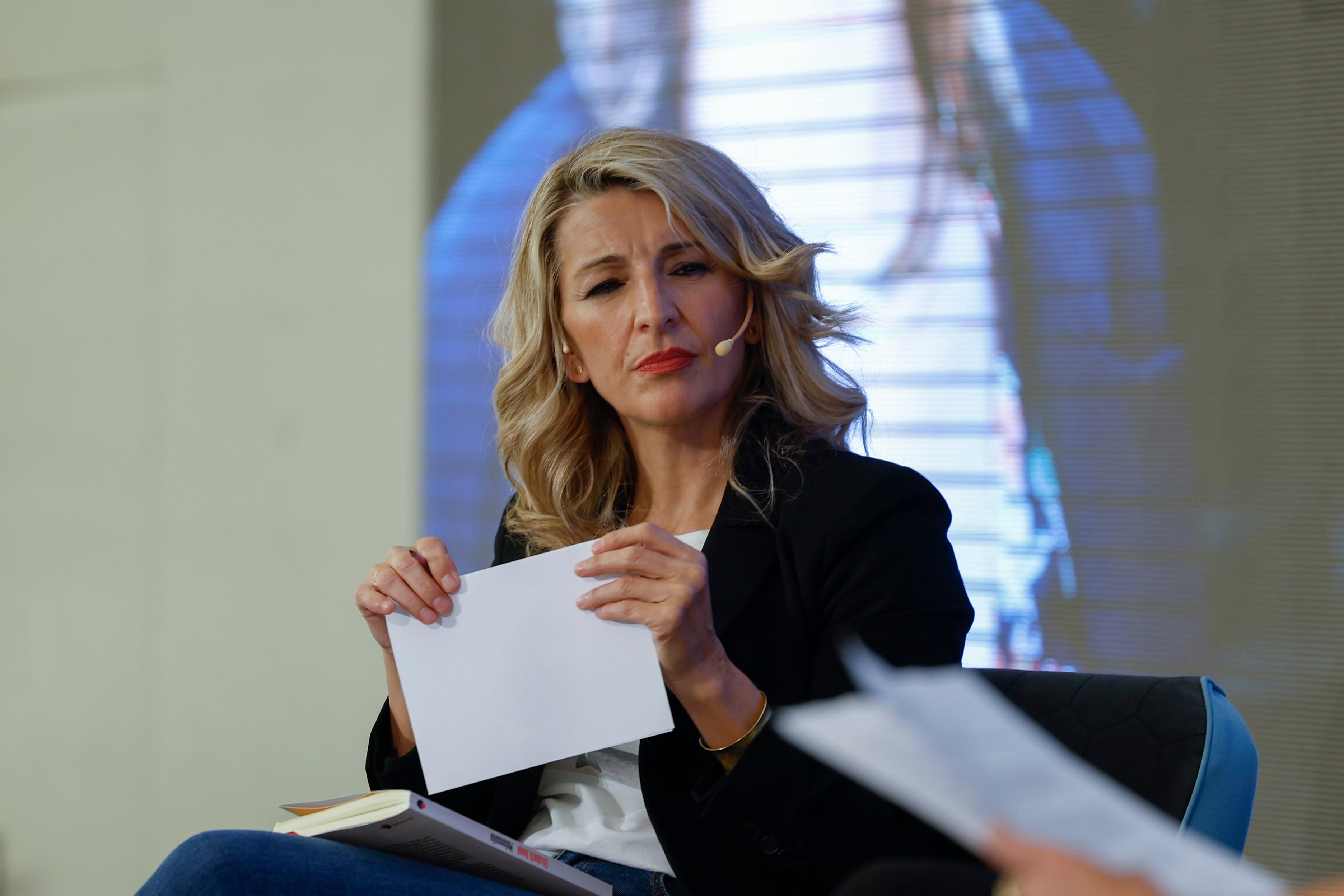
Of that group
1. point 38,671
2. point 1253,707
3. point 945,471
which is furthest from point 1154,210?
point 38,671

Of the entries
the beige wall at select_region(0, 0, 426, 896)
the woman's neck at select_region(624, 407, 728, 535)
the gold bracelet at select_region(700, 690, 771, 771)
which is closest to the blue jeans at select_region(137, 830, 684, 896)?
the gold bracelet at select_region(700, 690, 771, 771)

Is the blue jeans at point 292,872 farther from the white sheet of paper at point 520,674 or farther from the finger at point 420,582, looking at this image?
the finger at point 420,582

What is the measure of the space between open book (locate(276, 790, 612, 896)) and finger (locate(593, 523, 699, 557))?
1.00 feet

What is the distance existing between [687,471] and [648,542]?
43 cm

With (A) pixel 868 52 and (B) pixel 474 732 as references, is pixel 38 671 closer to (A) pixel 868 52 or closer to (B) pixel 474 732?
(B) pixel 474 732

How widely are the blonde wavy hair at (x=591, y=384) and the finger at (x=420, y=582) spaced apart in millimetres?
377

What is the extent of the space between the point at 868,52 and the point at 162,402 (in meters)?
2.28

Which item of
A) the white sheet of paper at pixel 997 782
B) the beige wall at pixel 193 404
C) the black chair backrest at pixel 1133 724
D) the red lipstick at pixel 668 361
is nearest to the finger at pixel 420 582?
the red lipstick at pixel 668 361

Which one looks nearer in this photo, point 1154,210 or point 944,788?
point 944,788

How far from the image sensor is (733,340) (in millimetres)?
1401

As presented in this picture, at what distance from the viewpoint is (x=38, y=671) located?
3.18m

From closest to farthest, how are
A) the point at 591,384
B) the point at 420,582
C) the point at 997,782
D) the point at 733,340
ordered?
the point at 997,782 < the point at 420,582 < the point at 733,340 < the point at 591,384

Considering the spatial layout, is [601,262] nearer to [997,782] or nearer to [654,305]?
[654,305]

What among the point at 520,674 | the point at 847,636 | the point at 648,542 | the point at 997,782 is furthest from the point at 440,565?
the point at 997,782
